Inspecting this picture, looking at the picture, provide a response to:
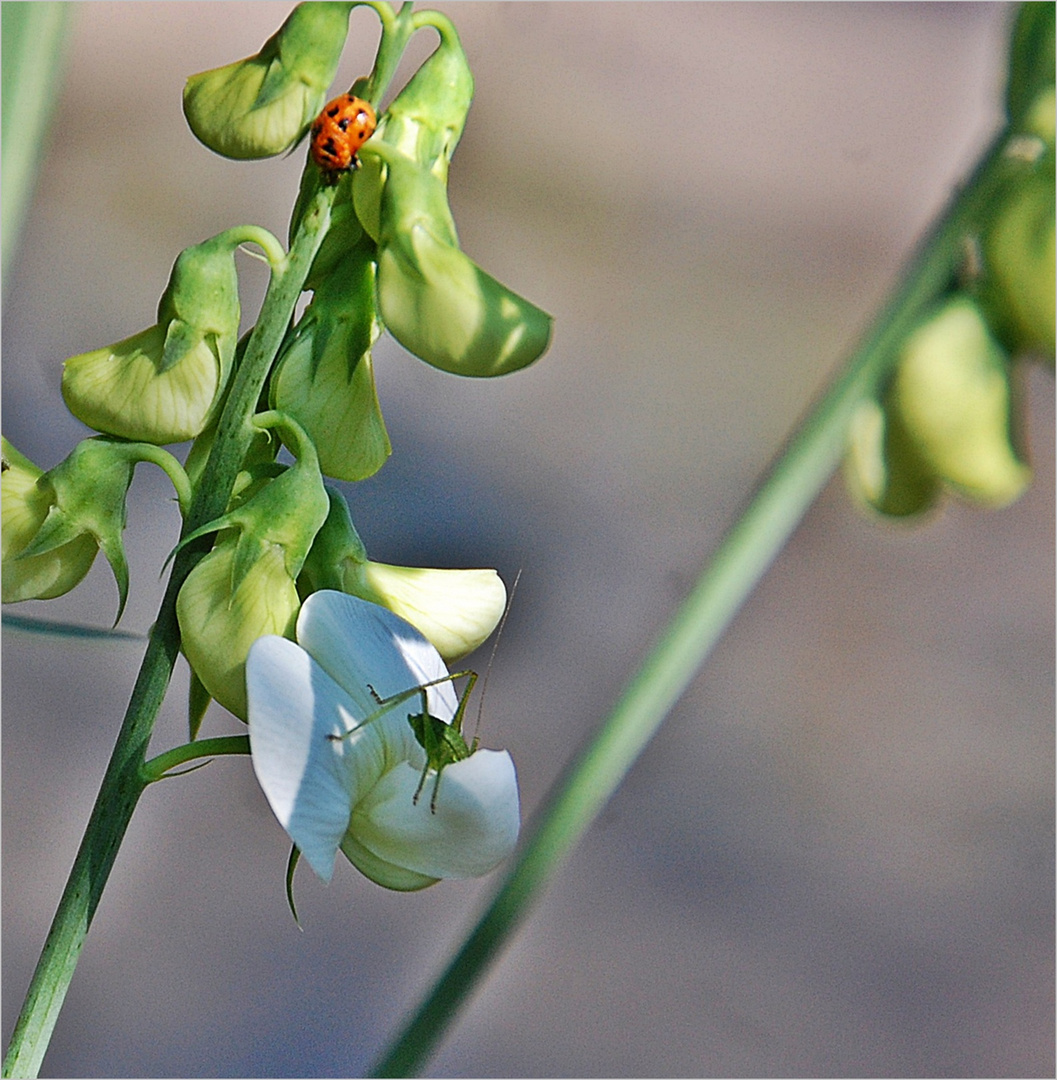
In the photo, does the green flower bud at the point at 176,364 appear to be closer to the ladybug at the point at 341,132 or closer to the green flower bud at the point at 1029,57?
the ladybug at the point at 341,132

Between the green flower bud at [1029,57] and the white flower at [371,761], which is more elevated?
the green flower bud at [1029,57]

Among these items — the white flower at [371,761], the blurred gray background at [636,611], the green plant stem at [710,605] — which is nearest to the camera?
the green plant stem at [710,605]

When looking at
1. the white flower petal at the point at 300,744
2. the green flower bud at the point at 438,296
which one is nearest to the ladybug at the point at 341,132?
the green flower bud at the point at 438,296

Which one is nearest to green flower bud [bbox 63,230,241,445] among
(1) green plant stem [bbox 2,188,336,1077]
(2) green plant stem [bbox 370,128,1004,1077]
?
(1) green plant stem [bbox 2,188,336,1077]

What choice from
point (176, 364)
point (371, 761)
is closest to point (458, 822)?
point (371, 761)

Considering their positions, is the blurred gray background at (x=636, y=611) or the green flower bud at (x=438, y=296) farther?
the blurred gray background at (x=636, y=611)
